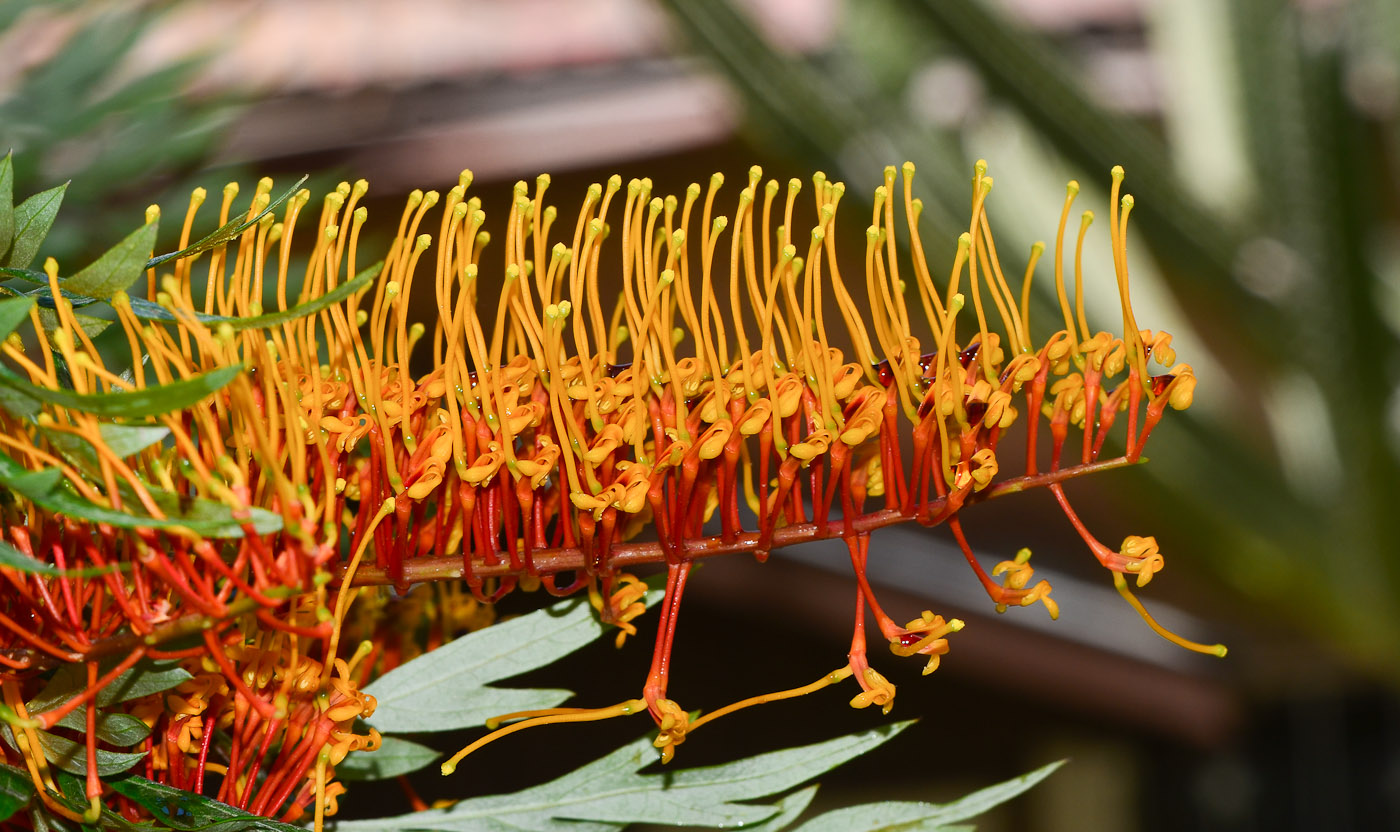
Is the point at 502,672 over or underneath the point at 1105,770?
over

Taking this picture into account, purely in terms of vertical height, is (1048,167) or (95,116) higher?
(1048,167)

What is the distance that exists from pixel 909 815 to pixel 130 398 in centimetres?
22

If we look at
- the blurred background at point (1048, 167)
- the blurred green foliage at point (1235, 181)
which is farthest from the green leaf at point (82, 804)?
the blurred green foliage at point (1235, 181)

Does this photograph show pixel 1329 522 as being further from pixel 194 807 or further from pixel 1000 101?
pixel 194 807

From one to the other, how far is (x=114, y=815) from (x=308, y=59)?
4.48 feet

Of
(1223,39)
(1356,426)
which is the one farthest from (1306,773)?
(1223,39)

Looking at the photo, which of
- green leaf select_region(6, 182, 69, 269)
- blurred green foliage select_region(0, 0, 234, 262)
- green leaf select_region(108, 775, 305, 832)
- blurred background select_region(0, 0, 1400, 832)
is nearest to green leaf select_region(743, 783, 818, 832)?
green leaf select_region(108, 775, 305, 832)

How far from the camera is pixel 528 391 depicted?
0.31m

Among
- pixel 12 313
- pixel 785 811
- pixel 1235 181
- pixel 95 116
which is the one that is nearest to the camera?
pixel 12 313

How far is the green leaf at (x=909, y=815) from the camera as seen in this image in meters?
0.32

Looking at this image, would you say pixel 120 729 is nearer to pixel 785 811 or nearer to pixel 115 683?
pixel 115 683

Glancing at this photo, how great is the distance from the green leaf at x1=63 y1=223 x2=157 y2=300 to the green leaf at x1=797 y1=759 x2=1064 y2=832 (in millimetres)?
217

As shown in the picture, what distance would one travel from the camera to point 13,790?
0.90 feet

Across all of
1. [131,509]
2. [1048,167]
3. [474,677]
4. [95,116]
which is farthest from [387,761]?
[1048,167]
